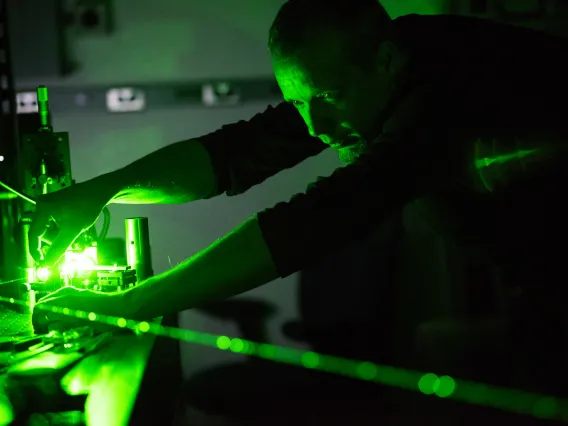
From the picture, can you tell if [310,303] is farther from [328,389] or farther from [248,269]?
[248,269]

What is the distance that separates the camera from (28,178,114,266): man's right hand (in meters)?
1.04

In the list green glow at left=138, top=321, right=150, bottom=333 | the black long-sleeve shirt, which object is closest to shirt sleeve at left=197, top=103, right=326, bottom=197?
the black long-sleeve shirt

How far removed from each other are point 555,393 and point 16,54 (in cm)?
180

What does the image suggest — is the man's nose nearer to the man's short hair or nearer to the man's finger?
the man's short hair

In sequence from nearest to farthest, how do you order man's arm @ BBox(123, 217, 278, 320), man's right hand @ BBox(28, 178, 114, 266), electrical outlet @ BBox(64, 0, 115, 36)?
man's arm @ BBox(123, 217, 278, 320) < man's right hand @ BBox(28, 178, 114, 266) < electrical outlet @ BBox(64, 0, 115, 36)

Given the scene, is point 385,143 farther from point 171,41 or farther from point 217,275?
point 171,41

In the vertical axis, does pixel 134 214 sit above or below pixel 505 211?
below

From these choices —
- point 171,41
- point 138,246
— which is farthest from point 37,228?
point 171,41

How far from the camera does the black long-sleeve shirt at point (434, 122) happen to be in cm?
80

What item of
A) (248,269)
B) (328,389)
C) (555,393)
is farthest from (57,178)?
(328,389)

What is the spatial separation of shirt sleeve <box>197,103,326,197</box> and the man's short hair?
11.6 inches

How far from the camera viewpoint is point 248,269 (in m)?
0.78

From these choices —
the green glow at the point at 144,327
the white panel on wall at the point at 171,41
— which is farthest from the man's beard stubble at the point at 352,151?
the white panel on wall at the point at 171,41

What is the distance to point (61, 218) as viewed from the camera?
106cm
